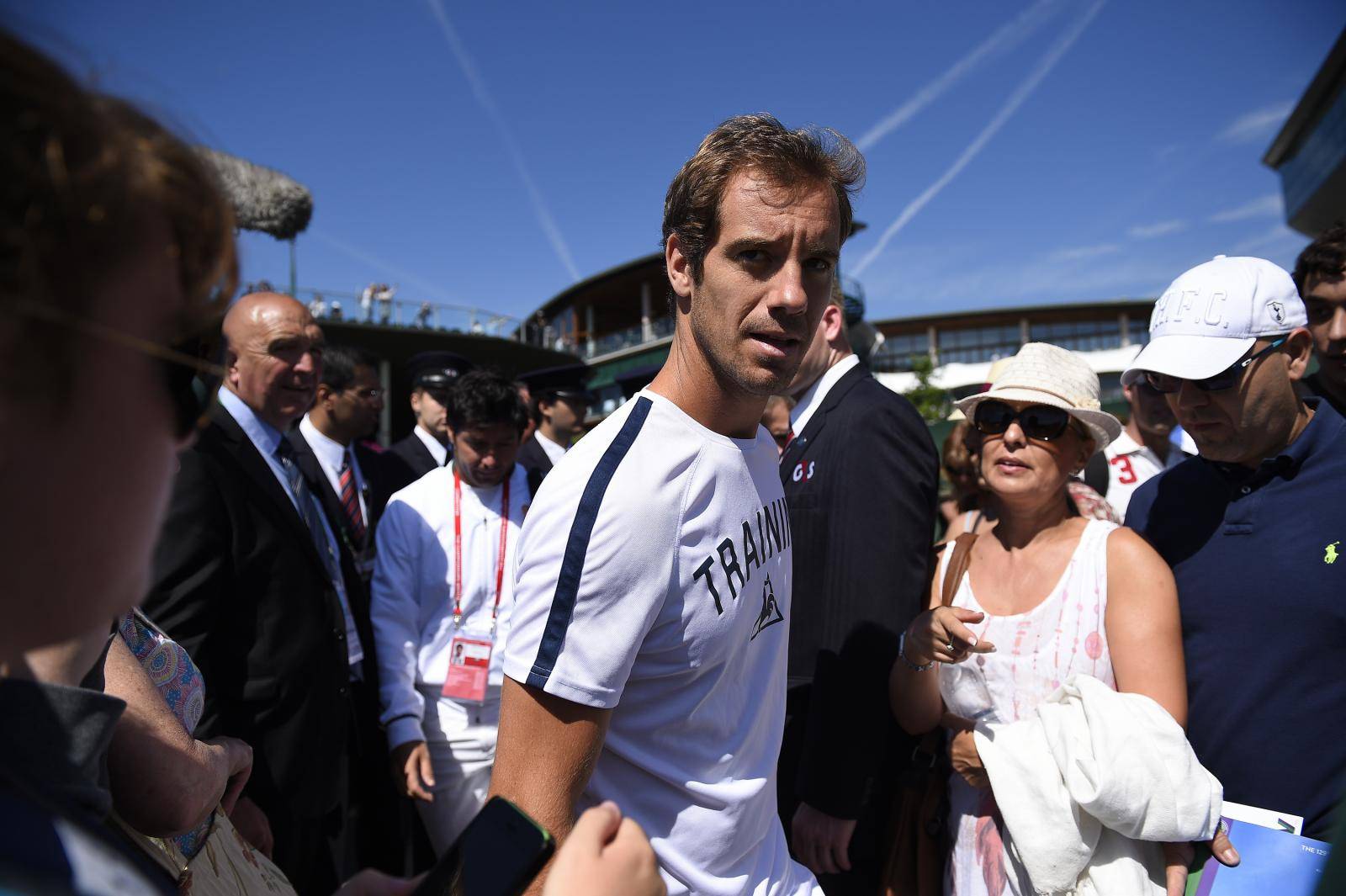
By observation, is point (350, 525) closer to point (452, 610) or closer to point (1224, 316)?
point (452, 610)

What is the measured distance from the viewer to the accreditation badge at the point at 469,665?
3.38 m

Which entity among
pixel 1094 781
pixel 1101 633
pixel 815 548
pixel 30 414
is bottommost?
pixel 1094 781

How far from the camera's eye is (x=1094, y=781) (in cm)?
180

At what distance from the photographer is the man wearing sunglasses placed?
1.95 m

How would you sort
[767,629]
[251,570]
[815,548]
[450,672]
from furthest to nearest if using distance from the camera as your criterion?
[450,672], [251,570], [815,548], [767,629]

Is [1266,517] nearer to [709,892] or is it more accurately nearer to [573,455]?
[709,892]

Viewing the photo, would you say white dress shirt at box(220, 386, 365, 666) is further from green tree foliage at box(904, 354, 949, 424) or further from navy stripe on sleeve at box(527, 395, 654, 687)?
green tree foliage at box(904, 354, 949, 424)

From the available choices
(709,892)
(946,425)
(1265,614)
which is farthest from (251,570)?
(946,425)

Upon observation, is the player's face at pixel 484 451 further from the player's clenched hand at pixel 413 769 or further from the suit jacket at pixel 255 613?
the player's clenched hand at pixel 413 769

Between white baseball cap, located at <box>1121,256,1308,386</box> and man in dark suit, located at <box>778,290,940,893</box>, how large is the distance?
78 cm

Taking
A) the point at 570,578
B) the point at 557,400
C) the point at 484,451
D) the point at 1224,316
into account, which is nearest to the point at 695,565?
the point at 570,578

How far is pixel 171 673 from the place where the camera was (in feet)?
4.99

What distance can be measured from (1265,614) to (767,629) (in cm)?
142

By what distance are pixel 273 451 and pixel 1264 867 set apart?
380cm
